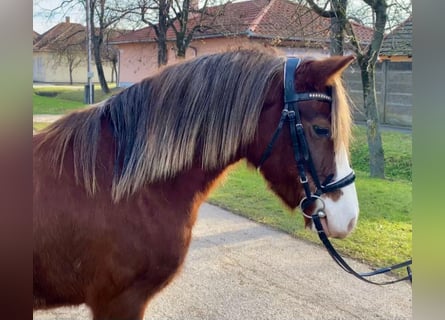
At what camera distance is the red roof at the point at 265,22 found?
24.0 feet

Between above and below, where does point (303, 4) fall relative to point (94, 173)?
above

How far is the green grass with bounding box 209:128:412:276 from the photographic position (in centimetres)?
421

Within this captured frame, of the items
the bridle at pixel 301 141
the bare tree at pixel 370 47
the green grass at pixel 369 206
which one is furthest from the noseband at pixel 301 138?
the bare tree at pixel 370 47

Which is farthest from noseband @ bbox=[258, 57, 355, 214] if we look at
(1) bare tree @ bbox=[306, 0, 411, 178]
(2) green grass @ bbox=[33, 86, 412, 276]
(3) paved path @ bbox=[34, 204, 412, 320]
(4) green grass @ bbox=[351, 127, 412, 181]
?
(4) green grass @ bbox=[351, 127, 412, 181]

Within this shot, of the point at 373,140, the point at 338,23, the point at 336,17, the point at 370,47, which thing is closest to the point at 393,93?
the point at 370,47

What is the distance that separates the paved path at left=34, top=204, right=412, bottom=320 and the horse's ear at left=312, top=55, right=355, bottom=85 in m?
1.95

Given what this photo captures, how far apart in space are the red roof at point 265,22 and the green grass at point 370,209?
2.12 meters

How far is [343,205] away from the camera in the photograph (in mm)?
1828

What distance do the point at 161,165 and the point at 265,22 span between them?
329 inches

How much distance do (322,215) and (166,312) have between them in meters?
1.79

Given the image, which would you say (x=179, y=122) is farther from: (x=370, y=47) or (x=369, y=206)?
(x=370, y=47)

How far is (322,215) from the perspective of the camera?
186 cm
